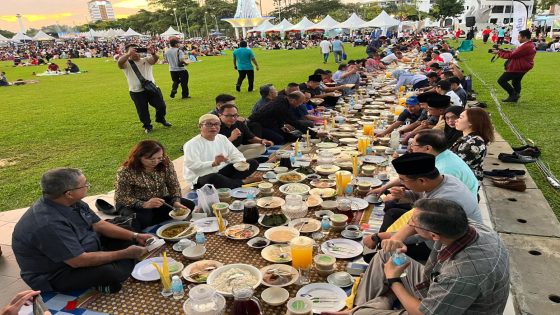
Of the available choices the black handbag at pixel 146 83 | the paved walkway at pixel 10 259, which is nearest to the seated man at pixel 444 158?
the paved walkway at pixel 10 259

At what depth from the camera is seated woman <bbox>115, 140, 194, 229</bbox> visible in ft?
13.6

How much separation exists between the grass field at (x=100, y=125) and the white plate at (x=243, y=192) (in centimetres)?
267

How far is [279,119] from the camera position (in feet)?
24.6

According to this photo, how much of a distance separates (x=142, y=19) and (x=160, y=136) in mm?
84880

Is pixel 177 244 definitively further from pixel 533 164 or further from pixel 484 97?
pixel 484 97

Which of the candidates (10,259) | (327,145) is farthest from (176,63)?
(10,259)

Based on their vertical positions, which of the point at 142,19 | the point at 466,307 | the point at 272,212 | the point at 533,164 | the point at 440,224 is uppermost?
the point at 142,19

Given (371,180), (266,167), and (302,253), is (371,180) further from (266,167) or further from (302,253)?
(302,253)

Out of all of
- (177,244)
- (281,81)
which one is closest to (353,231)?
(177,244)

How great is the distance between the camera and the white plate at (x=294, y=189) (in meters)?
4.71

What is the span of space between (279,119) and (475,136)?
3.76 m

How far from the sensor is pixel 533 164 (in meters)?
6.45

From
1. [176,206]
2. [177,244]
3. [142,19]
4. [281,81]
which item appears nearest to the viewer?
[177,244]

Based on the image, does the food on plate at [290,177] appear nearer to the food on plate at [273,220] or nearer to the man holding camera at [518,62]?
the food on plate at [273,220]
